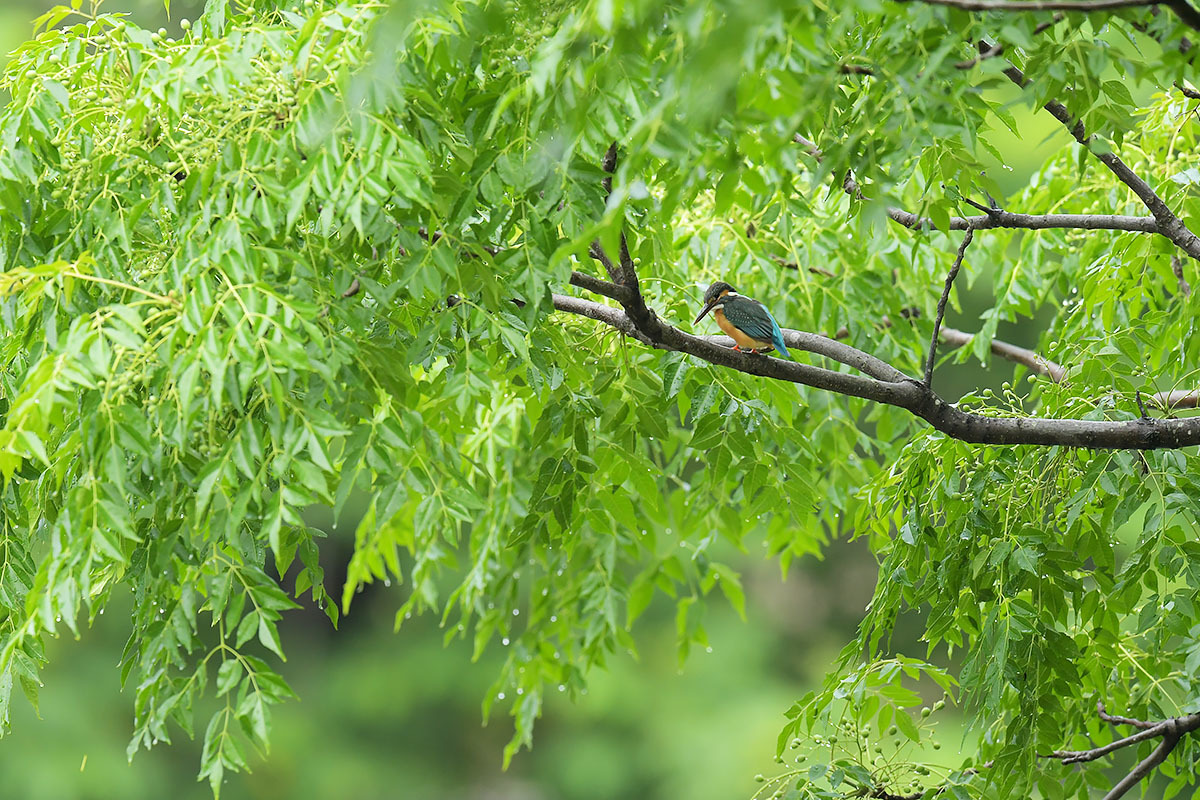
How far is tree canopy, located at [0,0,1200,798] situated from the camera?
1.41m

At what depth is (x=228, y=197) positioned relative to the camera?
1604mm

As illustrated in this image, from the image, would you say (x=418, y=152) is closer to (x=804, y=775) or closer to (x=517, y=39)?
(x=517, y=39)

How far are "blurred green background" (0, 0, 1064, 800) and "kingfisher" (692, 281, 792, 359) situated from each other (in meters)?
4.61

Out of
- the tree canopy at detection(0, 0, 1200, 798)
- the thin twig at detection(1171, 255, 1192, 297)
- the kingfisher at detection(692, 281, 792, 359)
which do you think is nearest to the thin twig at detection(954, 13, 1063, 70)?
the tree canopy at detection(0, 0, 1200, 798)

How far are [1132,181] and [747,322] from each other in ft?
2.58

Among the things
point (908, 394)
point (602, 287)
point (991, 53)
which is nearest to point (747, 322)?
point (908, 394)

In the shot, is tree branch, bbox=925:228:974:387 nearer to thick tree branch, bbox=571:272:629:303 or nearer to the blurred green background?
thick tree branch, bbox=571:272:629:303

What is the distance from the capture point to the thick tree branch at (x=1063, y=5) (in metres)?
1.30

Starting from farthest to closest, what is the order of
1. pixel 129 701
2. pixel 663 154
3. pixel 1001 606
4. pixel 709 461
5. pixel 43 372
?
pixel 129 701 < pixel 709 461 < pixel 1001 606 < pixel 43 372 < pixel 663 154

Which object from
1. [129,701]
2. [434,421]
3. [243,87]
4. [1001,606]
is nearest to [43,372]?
[243,87]

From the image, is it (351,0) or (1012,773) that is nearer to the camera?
(351,0)

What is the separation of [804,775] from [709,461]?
25.8 inches

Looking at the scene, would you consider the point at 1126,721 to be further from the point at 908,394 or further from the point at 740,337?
the point at 740,337

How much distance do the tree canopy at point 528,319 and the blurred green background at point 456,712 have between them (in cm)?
460
